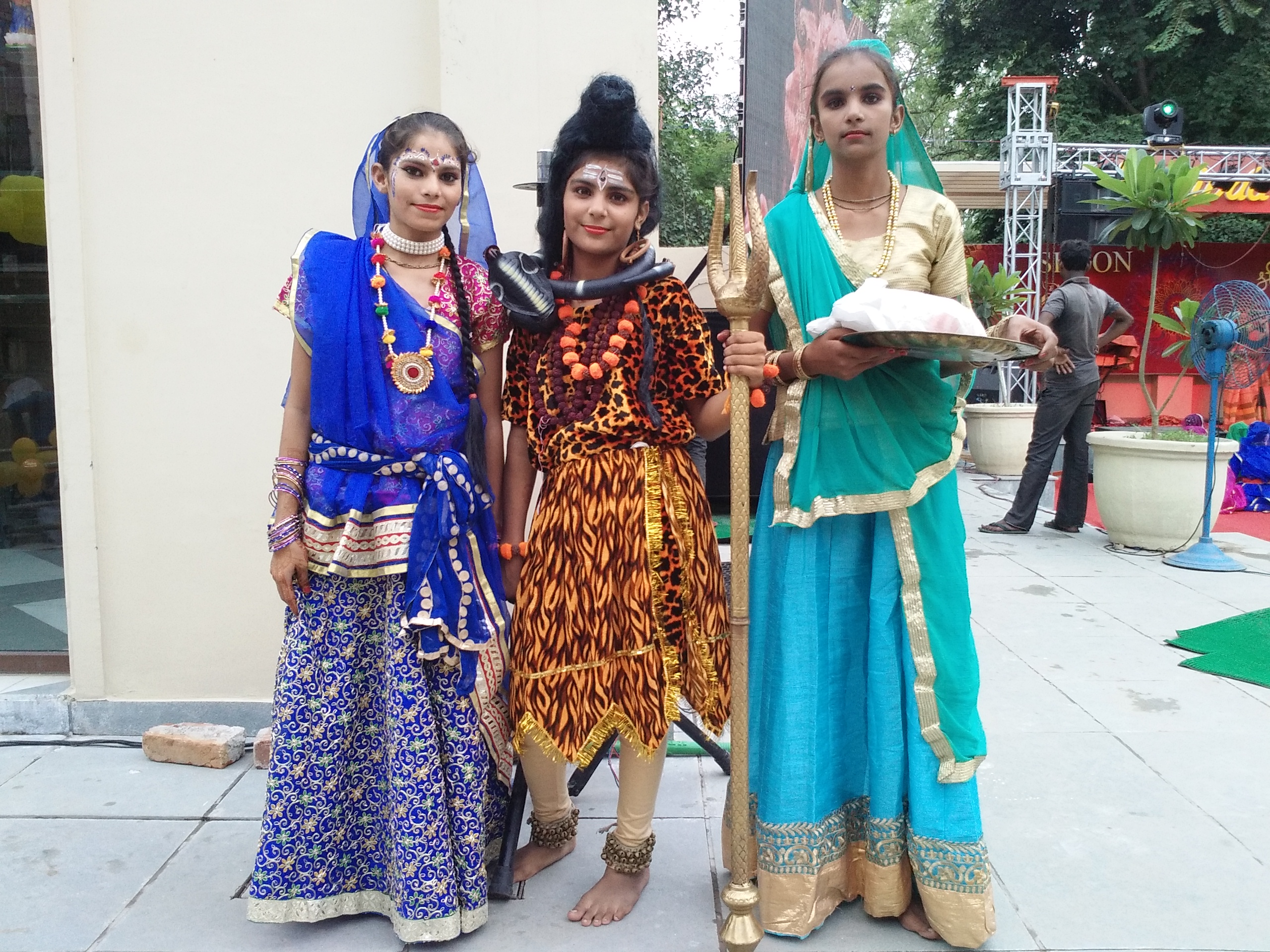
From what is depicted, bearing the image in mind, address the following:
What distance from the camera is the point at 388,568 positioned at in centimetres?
221

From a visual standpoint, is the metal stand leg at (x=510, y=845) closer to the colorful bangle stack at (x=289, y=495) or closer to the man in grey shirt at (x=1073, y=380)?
the colorful bangle stack at (x=289, y=495)

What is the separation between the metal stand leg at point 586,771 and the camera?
239 centimetres

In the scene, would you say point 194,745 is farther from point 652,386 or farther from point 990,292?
point 990,292

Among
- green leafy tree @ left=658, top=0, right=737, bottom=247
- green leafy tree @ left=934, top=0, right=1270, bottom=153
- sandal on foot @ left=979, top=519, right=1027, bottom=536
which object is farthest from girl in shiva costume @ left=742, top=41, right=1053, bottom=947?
green leafy tree @ left=934, top=0, right=1270, bottom=153

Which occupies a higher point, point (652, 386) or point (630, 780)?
point (652, 386)

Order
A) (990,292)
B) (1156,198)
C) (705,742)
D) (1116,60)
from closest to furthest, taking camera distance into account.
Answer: (705,742), (1156,198), (990,292), (1116,60)

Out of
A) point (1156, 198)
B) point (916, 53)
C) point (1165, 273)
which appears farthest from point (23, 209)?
point (916, 53)

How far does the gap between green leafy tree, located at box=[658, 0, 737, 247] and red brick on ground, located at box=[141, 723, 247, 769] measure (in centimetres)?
1201

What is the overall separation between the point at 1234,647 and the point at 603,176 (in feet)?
12.9

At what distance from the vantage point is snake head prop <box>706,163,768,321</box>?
6.52ft

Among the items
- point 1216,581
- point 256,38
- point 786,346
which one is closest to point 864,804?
point 786,346

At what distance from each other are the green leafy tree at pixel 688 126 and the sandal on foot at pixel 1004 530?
834cm

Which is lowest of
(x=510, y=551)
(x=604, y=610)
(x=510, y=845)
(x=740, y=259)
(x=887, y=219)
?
(x=510, y=845)

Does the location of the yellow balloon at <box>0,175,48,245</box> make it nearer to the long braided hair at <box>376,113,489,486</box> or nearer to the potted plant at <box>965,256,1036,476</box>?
the long braided hair at <box>376,113,489,486</box>
